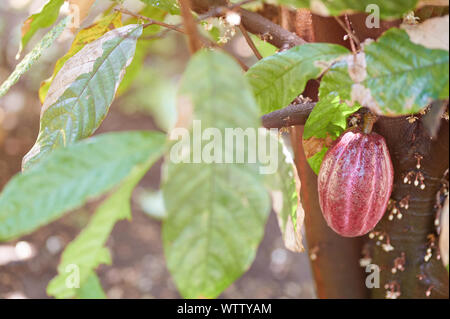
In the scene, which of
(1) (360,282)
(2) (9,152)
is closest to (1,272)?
(2) (9,152)

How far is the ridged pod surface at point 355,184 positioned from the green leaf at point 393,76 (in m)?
0.13

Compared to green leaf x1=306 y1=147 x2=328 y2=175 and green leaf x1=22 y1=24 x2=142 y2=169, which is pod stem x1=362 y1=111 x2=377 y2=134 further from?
green leaf x1=22 y1=24 x2=142 y2=169

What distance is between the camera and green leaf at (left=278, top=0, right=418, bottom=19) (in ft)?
1.31

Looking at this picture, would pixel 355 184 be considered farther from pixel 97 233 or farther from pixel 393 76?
pixel 97 233

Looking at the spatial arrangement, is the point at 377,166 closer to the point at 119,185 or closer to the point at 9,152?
the point at 119,185

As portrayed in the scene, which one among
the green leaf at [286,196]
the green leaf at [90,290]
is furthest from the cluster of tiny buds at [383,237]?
the green leaf at [90,290]

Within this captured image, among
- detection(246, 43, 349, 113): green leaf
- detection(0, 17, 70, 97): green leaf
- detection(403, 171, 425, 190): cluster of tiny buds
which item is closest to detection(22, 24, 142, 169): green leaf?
detection(0, 17, 70, 97): green leaf

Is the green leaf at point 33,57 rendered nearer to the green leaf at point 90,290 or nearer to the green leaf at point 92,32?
the green leaf at point 92,32

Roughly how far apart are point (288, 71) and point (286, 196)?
0.13 meters

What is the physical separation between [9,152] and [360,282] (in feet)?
6.65

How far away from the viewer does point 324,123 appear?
23.5 inches

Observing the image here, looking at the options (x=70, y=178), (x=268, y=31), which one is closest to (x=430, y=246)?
(x=268, y=31)

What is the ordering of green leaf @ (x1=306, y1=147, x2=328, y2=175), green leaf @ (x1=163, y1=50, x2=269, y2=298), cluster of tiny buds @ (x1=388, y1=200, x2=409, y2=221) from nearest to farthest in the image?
1. green leaf @ (x1=163, y1=50, x2=269, y2=298)
2. green leaf @ (x1=306, y1=147, x2=328, y2=175)
3. cluster of tiny buds @ (x1=388, y1=200, x2=409, y2=221)

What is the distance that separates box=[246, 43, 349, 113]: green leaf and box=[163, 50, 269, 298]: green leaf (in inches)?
5.6
